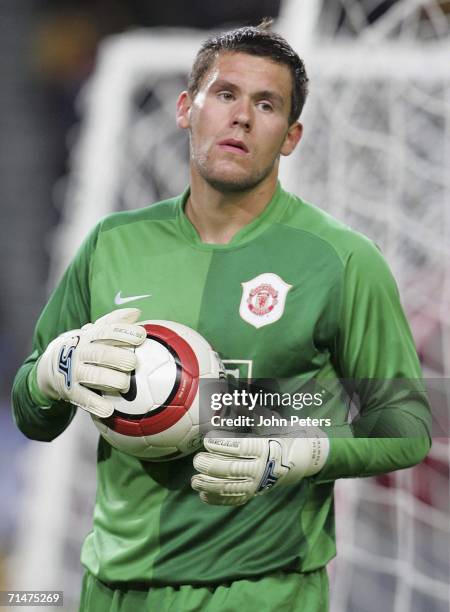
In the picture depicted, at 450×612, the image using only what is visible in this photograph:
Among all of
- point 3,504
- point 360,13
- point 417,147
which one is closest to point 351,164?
point 417,147

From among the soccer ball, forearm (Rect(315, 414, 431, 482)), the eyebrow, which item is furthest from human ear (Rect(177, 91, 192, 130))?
forearm (Rect(315, 414, 431, 482))

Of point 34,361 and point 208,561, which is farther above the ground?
point 34,361

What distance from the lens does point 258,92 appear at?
6.04 feet

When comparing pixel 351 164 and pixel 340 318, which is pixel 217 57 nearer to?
pixel 340 318

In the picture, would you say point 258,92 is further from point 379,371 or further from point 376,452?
point 376,452

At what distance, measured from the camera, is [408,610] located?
2.81 meters

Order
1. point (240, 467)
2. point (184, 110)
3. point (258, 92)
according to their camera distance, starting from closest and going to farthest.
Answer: point (240, 467), point (258, 92), point (184, 110)

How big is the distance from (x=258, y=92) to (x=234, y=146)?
122 mm

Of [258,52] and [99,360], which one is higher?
[258,52]

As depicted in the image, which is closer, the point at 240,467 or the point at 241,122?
the point at 240,467

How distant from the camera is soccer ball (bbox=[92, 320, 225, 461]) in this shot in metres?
1.62

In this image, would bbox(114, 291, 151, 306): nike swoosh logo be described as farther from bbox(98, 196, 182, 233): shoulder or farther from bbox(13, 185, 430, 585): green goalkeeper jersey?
bbox(98, 196, 182, 233): shoulder

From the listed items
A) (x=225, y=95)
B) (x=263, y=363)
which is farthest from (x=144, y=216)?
(x=263, y=363)

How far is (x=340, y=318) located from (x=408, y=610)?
1381 mm
